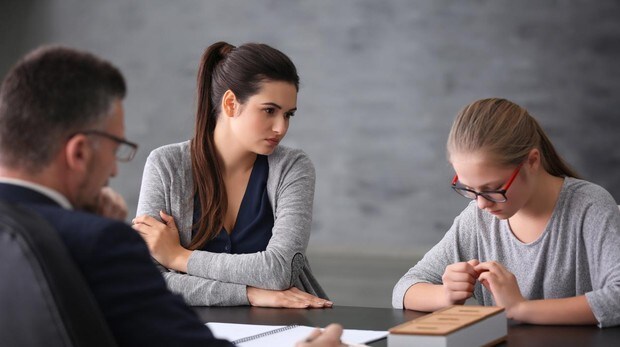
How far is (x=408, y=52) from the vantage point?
4629 mm

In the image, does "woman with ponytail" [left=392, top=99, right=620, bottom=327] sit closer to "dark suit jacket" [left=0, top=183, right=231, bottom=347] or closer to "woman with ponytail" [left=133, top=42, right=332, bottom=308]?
"woman with ponytail" [left=133, top=42, right=332, bottom=308]

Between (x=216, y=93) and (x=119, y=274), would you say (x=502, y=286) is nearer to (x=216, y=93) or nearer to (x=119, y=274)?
(x=119, y=274)

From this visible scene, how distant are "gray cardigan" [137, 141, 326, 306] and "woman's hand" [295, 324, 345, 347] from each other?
94 cm

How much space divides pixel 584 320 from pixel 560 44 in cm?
273

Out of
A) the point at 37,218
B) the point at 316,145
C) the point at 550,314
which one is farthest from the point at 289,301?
the point at 316,145

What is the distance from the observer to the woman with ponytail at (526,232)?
1.95 m

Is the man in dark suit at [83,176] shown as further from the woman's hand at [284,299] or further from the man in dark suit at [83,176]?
the woman's hand at [284,299]

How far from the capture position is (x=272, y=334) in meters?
1.86

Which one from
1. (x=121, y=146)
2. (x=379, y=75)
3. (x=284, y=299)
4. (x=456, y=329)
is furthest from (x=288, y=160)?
(x=379, y=75)

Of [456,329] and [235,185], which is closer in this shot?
[456,329]

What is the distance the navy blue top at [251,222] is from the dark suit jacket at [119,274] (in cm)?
131

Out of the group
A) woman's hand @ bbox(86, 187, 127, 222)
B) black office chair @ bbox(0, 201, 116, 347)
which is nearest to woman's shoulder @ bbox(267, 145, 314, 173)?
woman's hand @ bbox(86, 187, 127, 222)

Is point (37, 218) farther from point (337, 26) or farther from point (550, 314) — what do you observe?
point (337, 26)

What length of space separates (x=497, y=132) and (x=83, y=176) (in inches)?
44.2
